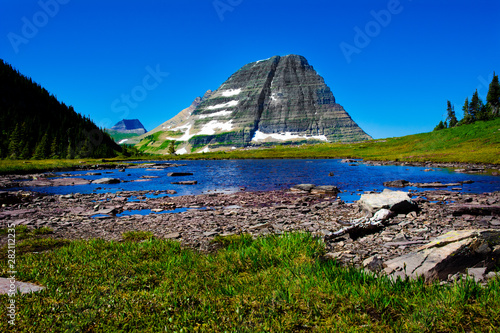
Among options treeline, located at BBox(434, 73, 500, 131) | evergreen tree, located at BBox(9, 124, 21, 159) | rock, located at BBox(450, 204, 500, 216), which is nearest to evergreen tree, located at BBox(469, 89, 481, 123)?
Answer: treeline, located at BBox(434, 73, 500, 131)

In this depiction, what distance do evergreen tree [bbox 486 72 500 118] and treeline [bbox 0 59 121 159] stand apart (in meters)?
219

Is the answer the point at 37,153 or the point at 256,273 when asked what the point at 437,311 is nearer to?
the point at 256,273

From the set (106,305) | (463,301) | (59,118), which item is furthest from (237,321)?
(59,118)

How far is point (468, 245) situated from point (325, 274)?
4.05 meters

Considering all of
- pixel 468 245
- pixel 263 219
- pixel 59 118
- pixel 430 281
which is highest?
pixel 59 118

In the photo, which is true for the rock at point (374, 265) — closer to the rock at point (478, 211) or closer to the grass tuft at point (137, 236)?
the grass tuft at point (137, 236)

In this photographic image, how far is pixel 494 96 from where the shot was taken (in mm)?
141000

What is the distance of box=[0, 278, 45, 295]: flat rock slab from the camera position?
613 centimetres

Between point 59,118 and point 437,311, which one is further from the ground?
point 59,118

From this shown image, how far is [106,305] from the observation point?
5.49 m

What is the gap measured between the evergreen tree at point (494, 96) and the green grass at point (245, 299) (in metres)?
184

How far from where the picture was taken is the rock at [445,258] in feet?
21.1

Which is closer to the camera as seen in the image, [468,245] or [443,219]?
[468,245]

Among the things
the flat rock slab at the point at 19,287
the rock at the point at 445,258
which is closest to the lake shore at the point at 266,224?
the rock at the point at 445,258
